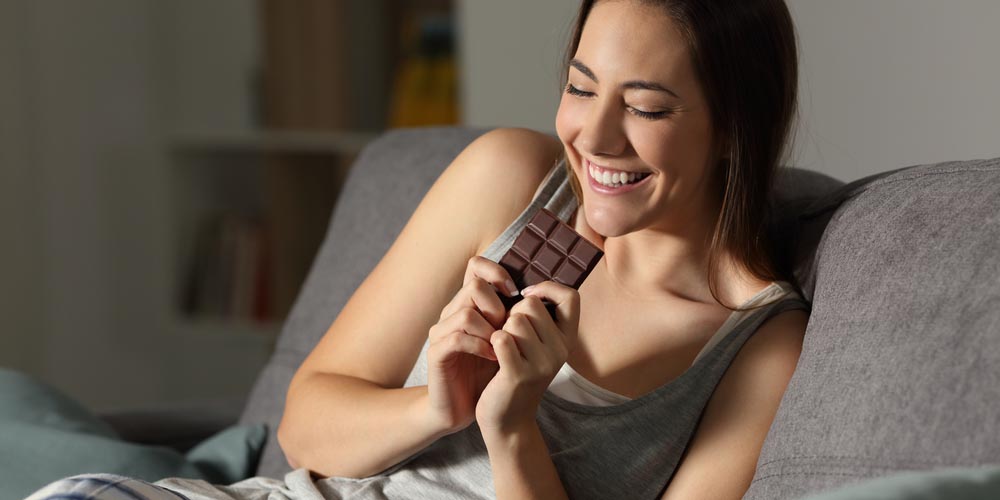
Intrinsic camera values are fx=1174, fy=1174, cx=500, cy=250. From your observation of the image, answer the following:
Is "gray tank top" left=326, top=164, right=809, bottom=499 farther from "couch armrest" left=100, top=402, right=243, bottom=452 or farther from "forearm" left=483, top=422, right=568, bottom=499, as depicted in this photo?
"couch armrest" left=100, top=402, right=243, bottom=452

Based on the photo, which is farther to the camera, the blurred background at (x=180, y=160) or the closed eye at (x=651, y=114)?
the blurred background at (x=180, y=160)

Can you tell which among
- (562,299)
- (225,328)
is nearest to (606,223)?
(562,299)

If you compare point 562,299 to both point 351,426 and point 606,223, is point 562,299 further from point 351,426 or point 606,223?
point 351,426

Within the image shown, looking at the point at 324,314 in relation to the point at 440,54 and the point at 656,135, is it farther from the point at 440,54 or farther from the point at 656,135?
the point at 440,54

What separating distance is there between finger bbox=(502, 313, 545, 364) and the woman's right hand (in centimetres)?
4

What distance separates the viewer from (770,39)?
1.46 meters

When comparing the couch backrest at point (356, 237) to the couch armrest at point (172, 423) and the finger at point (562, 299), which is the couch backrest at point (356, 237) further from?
the finger at point (562, 299)

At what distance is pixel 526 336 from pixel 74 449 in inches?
34.3

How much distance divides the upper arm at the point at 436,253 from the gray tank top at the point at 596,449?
60mm

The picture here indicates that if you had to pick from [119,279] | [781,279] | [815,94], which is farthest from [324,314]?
[119,279]

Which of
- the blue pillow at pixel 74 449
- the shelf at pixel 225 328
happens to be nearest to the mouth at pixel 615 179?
the blue pillow at pixel 74 449

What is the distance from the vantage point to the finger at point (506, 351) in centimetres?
132

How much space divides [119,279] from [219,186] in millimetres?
482

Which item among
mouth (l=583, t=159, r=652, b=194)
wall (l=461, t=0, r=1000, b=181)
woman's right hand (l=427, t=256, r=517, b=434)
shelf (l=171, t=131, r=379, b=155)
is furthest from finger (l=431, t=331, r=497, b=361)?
shelf (l=171, t=131, r=379, b=155)
